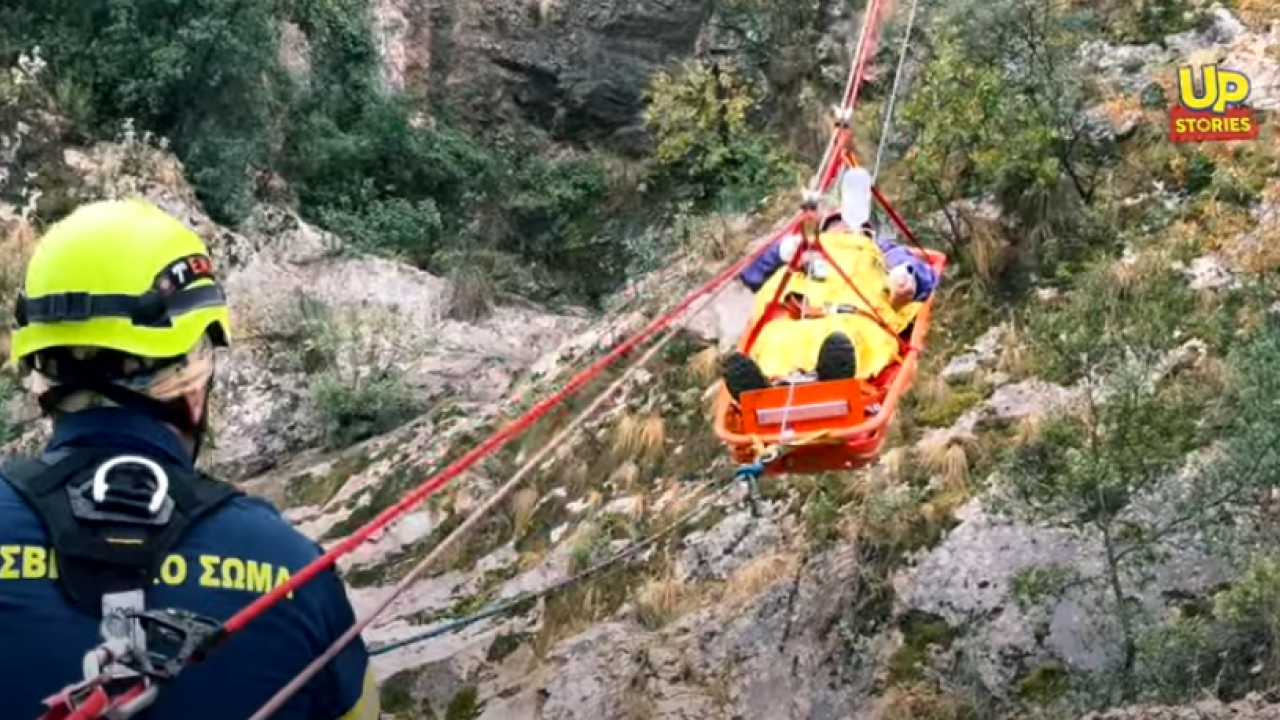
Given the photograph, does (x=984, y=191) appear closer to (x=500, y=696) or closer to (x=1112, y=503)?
(x=1112, y=503)

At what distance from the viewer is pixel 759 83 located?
14.1m

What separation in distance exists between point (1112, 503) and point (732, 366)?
5.51 feet

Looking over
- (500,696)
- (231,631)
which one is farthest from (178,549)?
(500,696)

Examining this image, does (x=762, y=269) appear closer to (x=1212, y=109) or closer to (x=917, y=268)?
(x=917, y=268)

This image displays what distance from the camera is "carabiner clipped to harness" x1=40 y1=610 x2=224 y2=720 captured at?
1463 millimetres

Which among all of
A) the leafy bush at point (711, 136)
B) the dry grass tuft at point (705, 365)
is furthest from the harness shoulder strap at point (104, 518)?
the leafy bush at point (711, 136)

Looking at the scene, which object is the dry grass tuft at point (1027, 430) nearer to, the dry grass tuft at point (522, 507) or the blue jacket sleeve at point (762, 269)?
the blue jacket sleeve at point (762, 269)

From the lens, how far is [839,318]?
18.8ft

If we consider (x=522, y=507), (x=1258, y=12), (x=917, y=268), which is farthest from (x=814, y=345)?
(x=1258, y=12)

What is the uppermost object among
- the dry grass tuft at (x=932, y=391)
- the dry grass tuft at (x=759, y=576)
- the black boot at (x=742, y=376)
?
the black boot at (x=742, y=376)

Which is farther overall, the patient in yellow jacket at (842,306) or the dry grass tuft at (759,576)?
the dry grass tuft at (759,576)

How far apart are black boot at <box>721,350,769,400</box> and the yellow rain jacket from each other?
0.66ft

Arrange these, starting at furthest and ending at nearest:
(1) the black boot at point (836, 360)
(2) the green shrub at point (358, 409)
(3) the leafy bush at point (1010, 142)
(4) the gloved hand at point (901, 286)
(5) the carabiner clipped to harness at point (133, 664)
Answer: (2) the green shrub at point (358, 409) → (3) the leafy bush at point (1010, 142) → (4) the gloved hand at point (901, 286) → (1) the black boot at point (836, 360) → (5) the carabiner clipped to harness at point (133, 664)

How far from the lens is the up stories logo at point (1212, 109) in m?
8.62
